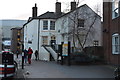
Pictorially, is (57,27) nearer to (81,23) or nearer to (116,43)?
(81,23)

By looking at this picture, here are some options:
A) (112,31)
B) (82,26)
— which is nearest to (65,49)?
(112,31)

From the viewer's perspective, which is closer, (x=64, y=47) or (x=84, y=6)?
(x=64, y=47)

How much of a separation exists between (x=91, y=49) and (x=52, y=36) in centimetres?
1721

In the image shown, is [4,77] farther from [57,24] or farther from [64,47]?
[57,24]

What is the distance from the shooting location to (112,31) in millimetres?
22828

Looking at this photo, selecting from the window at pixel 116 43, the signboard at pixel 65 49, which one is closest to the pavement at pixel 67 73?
the window at pixel 116 43

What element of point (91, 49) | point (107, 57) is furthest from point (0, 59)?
point (91, 49)

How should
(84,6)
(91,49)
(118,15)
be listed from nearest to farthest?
(118,15) < (91,49) < (84,6)

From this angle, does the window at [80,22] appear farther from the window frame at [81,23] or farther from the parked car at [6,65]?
the parked car at [6,65]

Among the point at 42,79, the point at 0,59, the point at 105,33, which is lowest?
the point at 42,79

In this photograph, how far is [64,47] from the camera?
79.4 ft

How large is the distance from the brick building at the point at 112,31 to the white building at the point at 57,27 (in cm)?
1038

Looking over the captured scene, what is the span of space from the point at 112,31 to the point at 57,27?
67.4 feet

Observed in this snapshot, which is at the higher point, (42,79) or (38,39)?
(38,39)
